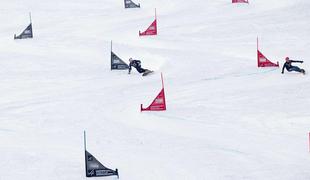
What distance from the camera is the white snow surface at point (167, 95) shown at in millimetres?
12453

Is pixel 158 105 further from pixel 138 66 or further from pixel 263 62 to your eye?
pixel 263 62

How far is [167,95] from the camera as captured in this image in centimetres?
1758

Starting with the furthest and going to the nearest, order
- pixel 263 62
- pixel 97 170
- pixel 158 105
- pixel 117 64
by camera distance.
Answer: pixel 117 64 < pixel 263 62 < pixel 158 105 < pixel 97 170

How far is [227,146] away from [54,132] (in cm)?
436

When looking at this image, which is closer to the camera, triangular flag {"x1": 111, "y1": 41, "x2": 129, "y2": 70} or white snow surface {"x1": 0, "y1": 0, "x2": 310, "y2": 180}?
white snow surface {"x1": 0, "y1": 0, "x2": 310, "y2": 180}

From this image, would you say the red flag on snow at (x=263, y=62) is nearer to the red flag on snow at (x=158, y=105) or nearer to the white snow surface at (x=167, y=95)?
the white snow surface at (x=167, y=95)

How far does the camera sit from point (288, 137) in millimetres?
Answer: 13484

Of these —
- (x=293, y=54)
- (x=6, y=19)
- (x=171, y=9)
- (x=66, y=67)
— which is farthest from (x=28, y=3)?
(x=293, y=54)

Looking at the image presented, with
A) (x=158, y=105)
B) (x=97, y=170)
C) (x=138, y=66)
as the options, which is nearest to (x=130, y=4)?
(x=138, y=66)

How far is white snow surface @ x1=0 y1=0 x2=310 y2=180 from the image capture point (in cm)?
1245

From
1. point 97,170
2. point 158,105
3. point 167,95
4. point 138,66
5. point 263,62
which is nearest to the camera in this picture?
point 97,170

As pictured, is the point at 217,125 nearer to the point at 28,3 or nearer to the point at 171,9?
the point at 171,9

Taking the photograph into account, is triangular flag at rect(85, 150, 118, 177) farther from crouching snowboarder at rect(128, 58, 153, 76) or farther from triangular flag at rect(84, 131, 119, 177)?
crouching snowboarder at rect(128, 58, 153, 76)

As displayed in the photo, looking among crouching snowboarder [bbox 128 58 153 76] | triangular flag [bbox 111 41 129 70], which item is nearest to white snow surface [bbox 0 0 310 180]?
crouching snowboarder [bbox 128 58 153 76]
